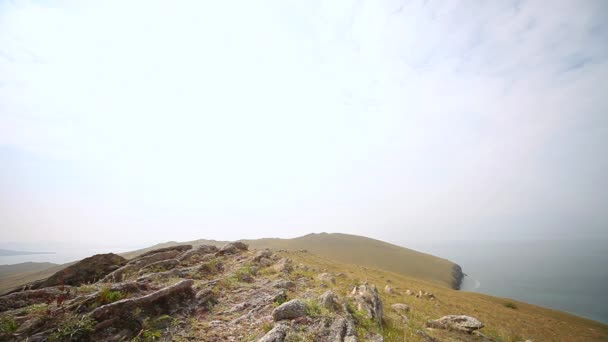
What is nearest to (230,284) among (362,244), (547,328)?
(547,328)

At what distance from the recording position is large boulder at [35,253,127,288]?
16656mm

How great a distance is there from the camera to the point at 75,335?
321 inches

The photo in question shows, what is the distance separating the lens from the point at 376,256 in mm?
93375

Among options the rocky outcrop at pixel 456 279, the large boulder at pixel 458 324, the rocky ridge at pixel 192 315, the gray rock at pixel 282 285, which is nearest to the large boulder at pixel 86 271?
the rocky ridge at pixel 192 315

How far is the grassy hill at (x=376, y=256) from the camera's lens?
77869mm

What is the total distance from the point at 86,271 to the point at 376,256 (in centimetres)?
9270

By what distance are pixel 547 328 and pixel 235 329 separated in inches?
1456

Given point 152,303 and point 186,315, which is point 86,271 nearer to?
point 152,303

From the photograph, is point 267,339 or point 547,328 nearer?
point 267,339

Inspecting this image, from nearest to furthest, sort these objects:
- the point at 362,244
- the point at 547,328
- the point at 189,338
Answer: the point at 189,338 < the point at 547,328 < the point at 362,244

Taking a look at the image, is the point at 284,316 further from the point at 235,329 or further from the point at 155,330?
the point at 155,330

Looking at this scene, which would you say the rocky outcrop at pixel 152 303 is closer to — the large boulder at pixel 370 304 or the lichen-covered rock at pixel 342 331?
the lichen-covered rock at pixel 342 331

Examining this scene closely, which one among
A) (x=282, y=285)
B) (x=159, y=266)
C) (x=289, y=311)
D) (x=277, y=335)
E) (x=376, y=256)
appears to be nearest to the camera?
(x=277, y=335)

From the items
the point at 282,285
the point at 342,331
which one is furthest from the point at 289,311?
the point at 282,285
